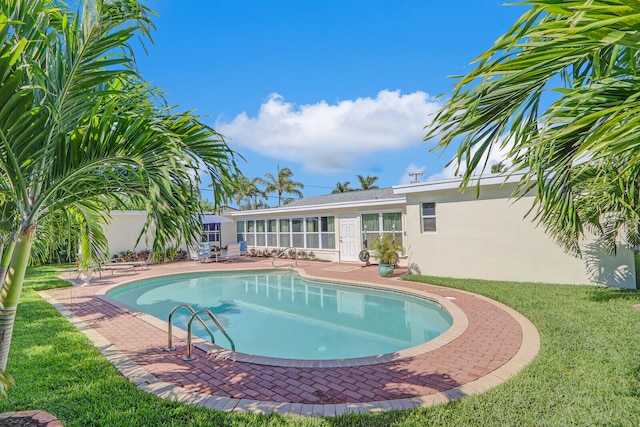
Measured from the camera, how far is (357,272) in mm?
15633

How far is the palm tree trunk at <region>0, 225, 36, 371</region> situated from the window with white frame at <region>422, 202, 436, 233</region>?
13.2m

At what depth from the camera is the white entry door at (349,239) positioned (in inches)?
756

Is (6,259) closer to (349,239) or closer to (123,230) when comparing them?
(349,239)

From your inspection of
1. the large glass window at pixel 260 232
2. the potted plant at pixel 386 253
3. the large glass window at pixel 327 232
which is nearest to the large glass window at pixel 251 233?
the large glass window at pixel 260 232

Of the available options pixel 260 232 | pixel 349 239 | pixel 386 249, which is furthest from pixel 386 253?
pixel 260 232

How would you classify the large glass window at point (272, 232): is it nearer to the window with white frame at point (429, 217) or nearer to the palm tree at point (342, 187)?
the window with white frame at point (429, 217)

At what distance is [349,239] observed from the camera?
19.5 metres

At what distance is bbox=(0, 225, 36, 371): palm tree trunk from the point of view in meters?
2.95

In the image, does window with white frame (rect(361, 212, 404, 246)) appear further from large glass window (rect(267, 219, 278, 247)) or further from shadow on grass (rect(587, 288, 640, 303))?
shadow on grass (rect(587, 288, 640, 303))

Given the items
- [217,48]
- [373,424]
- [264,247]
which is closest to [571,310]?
[373,424]

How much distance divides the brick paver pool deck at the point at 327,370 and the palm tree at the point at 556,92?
3064 mm

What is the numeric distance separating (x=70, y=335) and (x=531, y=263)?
13.4m

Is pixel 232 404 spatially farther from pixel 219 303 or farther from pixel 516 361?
pixel 219 303

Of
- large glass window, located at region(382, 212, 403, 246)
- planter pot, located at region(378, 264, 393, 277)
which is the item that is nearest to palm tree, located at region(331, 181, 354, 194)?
large glass window, located at region(382, 212, 403, 246)
